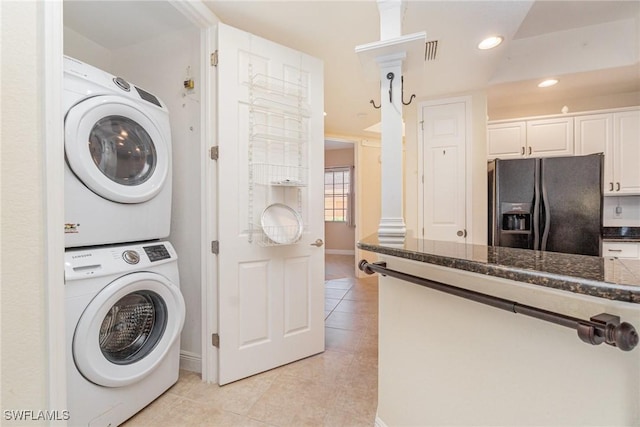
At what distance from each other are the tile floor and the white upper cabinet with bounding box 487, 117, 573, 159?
2.44m

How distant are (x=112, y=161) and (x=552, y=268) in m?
1.97

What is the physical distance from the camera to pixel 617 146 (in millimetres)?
2723

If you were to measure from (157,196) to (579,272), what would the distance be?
6.42 feet

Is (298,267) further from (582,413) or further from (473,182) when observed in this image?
(473,182)

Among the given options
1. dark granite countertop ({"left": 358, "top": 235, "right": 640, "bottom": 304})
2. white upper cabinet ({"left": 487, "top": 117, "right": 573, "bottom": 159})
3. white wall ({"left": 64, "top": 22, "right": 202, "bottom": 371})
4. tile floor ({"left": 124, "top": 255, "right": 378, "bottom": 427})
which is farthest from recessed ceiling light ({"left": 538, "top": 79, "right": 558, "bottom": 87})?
white wall ({"left": 64, "top": 22, "right": 202, "bottom": 371})

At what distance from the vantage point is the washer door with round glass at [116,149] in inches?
53.7

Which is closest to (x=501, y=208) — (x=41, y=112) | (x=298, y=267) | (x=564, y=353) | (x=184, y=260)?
(x=298, y=267)

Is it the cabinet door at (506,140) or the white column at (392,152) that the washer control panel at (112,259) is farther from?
the cabinet door at (506,140)

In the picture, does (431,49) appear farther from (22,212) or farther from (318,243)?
(22,212)

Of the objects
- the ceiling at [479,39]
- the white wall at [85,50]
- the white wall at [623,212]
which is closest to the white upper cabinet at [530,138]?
the ceiling at [479,39]

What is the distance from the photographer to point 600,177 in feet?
8.19

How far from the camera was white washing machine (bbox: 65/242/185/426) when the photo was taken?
1289 millimetres

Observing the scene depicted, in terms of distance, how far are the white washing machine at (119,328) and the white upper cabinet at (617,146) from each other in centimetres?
387

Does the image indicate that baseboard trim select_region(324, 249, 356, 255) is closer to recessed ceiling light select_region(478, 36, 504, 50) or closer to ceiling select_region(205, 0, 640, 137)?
ceiling select_region(205, 0, 640, 137)
